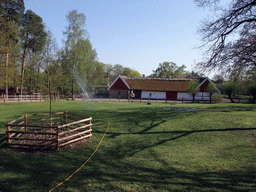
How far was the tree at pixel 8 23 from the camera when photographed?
98.3ft

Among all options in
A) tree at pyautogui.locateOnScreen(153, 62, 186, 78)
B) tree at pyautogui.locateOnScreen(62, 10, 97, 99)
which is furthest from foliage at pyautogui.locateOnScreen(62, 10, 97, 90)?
tree at pyautogui.locateOnScreen(153, 62, 186, 78)

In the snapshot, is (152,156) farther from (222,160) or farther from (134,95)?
(134,95)

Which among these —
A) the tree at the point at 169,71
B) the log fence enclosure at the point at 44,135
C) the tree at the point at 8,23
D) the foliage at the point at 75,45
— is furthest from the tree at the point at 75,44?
the tree at the point at 169,71

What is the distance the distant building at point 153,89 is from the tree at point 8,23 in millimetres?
27064

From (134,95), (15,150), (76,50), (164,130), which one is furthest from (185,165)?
(134,95)

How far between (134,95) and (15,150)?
4247 cm

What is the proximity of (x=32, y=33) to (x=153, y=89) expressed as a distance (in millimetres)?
37013

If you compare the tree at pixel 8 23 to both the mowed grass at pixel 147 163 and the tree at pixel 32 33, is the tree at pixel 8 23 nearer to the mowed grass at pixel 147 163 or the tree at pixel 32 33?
the tree at pixel 32 33

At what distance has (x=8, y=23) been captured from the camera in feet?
105

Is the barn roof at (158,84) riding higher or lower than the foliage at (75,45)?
lower

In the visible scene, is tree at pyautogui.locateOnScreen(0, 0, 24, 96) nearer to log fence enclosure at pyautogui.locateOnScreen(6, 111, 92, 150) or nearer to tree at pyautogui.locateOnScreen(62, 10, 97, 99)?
tree at pyautogui.locateOnScreen(62, 10, 97, 99)

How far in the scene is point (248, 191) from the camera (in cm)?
523

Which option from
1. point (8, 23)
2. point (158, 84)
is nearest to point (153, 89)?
point (158, 84)

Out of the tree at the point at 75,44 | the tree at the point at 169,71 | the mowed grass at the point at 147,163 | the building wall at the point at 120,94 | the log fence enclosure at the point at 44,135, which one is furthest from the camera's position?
the tree at the point at 169,71
